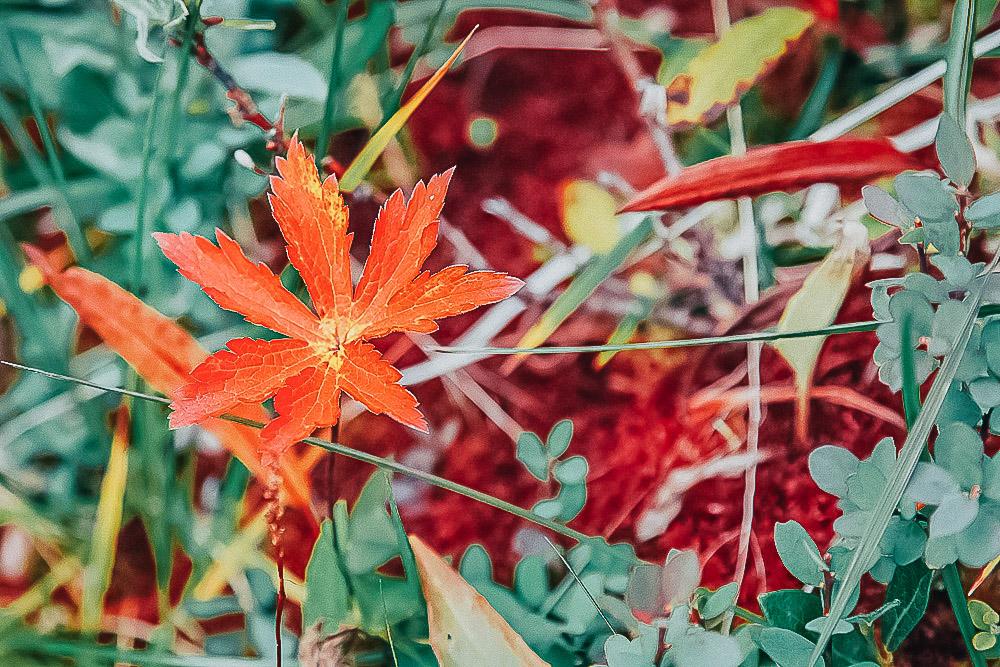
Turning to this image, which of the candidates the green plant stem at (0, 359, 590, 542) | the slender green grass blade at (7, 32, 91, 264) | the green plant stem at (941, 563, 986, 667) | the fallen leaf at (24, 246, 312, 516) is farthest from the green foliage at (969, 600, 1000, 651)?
the slender green grass blade at (7, 32, 91, 264)

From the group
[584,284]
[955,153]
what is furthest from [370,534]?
[955,153]

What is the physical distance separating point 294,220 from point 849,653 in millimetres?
232

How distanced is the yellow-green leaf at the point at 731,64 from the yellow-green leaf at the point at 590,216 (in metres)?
0.04

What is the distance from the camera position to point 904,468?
186mm

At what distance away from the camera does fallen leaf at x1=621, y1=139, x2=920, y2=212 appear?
0.27 metres

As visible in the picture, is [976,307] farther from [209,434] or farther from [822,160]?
[209,434]

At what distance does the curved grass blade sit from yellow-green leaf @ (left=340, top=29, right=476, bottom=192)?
0.19 metres

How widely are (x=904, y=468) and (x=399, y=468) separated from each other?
0.15 meters

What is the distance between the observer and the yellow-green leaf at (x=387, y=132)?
0.91 ft

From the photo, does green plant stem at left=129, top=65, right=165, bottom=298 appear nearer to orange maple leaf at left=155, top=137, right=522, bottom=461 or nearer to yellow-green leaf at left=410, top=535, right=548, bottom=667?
orange maple leaf at left=155, top=137, right=522, bottom=461

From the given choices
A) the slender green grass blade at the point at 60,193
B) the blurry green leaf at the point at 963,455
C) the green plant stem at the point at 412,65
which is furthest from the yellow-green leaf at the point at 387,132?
the blurry green leaf at the point at 963,455

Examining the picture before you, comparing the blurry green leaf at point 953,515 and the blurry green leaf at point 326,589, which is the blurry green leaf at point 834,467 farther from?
the blurry green leaf at point 326,589

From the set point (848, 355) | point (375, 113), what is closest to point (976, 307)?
point (848, 355)

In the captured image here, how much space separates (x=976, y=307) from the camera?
175 mm
